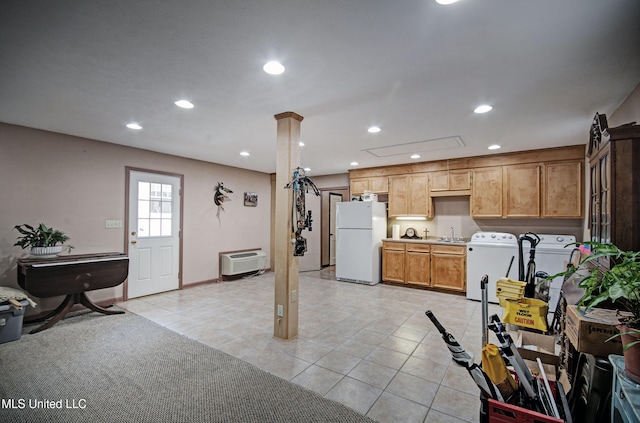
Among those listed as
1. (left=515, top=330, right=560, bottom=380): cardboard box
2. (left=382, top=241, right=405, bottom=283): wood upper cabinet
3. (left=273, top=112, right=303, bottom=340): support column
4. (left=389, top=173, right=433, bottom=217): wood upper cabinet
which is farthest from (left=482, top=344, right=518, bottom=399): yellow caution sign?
(left=389, top=173, right=433, bottom=217): wood upper cabinet

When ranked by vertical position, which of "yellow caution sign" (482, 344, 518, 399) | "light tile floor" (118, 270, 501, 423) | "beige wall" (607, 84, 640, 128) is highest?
"beige wall" (607, 84, 640, 128)

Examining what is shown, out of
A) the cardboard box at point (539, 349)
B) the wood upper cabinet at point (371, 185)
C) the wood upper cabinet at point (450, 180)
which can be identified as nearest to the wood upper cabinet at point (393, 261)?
the wood upper cabinet at point (371, 185)

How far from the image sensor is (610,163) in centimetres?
163

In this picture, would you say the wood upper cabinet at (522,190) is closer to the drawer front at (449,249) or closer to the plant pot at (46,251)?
the drawer front at (449,249)

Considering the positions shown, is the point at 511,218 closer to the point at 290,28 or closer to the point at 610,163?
the point at 610,163

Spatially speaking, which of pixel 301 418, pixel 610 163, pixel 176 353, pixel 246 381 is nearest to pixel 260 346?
pixel 246 381

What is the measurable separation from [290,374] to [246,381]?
1.13 feet

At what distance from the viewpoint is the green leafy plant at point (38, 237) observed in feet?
10.9

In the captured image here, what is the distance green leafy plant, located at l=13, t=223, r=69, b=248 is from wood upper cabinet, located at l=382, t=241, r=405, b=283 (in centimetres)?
481

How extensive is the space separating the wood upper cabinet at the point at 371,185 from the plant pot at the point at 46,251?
4755 millimetres

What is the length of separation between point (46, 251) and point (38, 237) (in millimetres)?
200

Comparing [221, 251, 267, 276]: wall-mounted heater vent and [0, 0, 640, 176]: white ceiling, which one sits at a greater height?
[0, 0, 640, 176]: white ceiling

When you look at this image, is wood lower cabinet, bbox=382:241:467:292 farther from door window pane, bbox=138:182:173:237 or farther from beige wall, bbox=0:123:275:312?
door window pane, bbox=138:182:173:237

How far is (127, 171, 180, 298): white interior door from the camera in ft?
14.6
